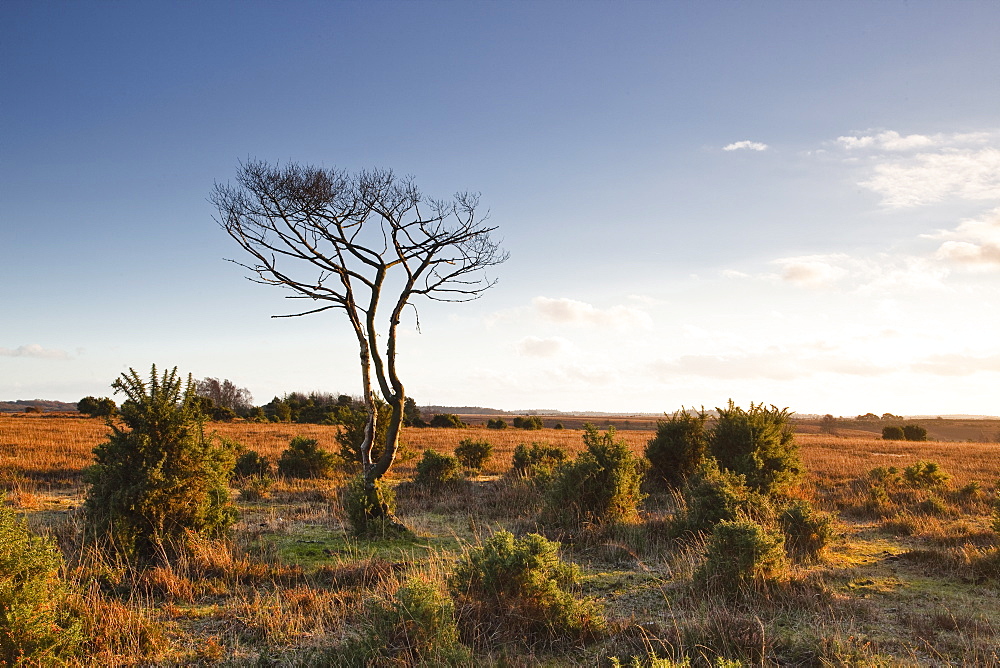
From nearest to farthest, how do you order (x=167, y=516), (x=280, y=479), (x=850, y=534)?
(x=167, y=516)
(x=850, y=534)
(x=280, y=479)

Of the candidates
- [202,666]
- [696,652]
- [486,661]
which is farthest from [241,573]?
[696,652]

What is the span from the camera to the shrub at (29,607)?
139 inches

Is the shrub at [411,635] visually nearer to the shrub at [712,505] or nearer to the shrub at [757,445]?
the shrub at [712,505]

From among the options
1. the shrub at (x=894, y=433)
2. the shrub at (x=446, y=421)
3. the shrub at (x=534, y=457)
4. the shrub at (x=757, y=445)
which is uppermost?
the shrub at (x=757, y=445)

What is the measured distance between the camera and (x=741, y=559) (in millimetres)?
5801

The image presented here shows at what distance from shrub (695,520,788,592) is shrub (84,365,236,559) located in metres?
5.76

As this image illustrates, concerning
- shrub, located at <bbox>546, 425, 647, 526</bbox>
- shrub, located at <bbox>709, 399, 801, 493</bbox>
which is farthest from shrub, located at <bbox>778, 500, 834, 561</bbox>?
shrub, located at <bbox>709, 399, 801, 493</bbox>

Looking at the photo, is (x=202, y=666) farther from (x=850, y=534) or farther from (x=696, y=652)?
(x=850, y=534)

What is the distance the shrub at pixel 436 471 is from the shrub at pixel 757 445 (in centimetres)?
572

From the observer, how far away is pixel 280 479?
14.2 metres

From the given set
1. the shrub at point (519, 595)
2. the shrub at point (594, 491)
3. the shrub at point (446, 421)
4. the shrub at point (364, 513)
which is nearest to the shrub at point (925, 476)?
the shrub at point (594, 491)

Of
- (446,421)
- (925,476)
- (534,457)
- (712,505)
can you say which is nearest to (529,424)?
(446,421)

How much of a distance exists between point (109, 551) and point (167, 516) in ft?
2.11

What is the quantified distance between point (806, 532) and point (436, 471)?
780cm
